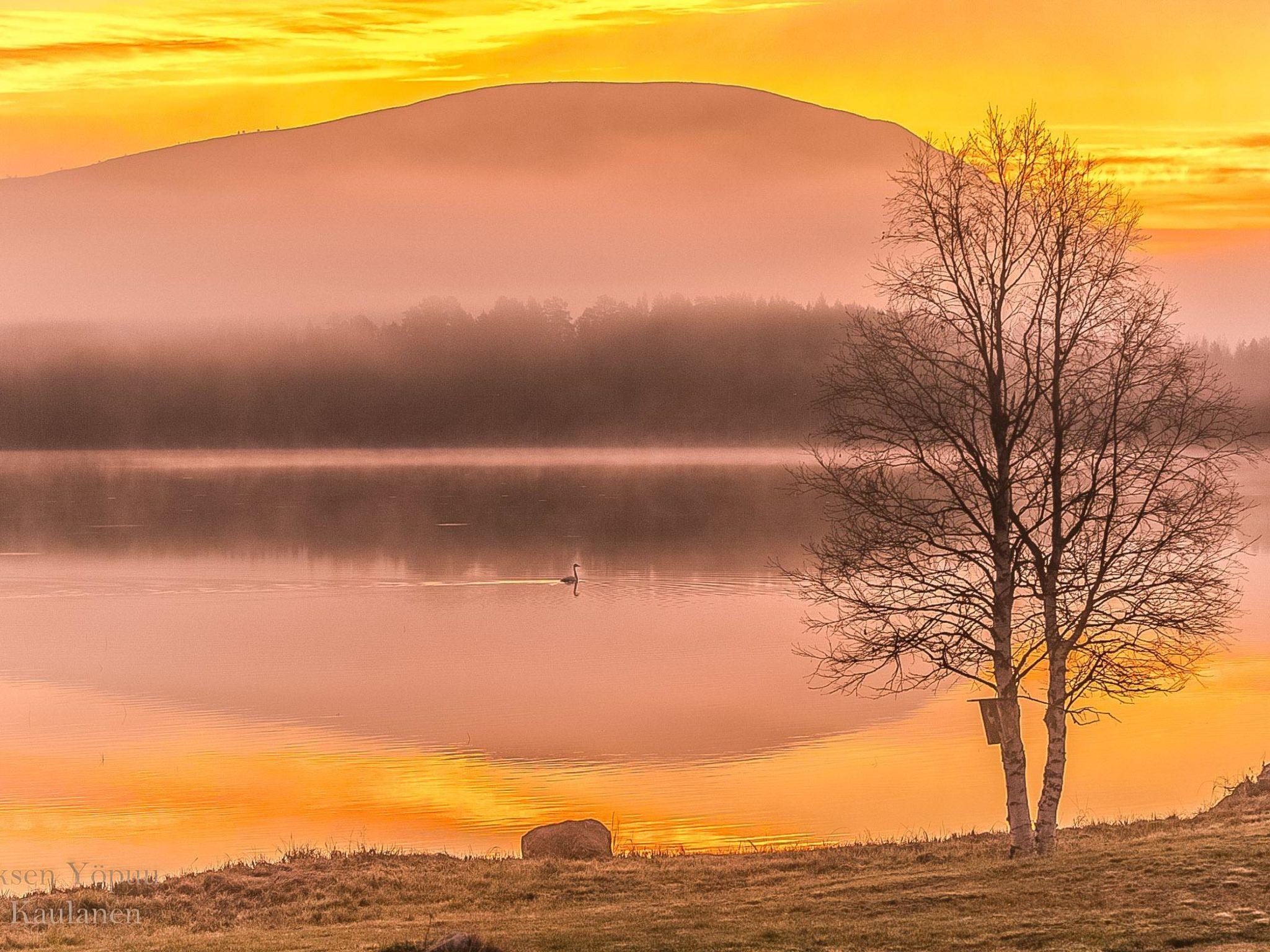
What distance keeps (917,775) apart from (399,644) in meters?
29.2

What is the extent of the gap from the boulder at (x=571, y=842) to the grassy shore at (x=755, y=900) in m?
0.56

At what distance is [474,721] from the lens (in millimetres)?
43094

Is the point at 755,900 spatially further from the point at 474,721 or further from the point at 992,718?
the point at 474,721

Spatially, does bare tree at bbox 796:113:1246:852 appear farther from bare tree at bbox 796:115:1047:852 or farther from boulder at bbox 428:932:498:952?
boulder at bbox 428:932:498:952

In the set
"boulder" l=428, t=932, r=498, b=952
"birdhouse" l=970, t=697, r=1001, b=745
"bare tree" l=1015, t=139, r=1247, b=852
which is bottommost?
"boulder" l=428, t=932, r=498, b=952

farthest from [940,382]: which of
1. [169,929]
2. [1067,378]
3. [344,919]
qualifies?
[169,929]

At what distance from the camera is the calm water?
3031 centimetres

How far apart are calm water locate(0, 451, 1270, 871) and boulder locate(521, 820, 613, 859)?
8.48ft

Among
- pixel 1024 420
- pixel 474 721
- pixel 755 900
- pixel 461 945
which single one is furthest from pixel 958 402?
pixel 474 721

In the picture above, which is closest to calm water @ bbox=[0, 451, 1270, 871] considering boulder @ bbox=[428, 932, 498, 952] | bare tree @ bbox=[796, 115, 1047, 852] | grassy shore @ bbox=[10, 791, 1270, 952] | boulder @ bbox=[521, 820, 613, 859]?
boulder @ bbox=[521, 820, 613, 859]

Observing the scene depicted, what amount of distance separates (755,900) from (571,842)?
595cm

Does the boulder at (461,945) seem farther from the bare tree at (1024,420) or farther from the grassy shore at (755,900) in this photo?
the bare tree at (1024,420)

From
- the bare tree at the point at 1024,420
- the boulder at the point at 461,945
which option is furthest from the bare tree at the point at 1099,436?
the boulder at the point at 461,945

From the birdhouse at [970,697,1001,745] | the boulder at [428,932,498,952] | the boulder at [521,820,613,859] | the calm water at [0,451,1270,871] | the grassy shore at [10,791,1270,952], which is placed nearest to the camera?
the boulder at [428,932,498,952]
